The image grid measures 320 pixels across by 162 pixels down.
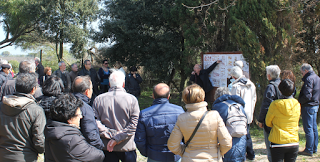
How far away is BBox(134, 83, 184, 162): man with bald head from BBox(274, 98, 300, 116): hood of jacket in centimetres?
137

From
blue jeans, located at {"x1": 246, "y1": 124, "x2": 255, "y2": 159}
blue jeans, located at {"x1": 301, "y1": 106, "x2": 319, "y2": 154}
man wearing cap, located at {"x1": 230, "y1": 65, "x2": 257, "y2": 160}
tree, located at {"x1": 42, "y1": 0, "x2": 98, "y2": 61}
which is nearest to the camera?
man wearing cap, located at {"x1": 230, "y1": 65, "x2": 257, "y2": 160}

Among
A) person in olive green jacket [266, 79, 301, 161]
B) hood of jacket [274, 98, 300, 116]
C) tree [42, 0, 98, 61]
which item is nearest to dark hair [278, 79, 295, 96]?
person in olive green jacket [266, 79, 301, 161]

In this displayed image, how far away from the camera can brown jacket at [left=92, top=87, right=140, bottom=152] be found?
115 inches

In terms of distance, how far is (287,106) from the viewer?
299 centimetres

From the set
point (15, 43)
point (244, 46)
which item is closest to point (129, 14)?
point (244, 46)

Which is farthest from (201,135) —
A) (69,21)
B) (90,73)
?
(69,21)

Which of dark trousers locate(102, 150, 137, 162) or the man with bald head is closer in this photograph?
the man with bald head

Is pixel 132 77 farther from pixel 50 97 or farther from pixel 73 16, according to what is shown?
pixel 73 16

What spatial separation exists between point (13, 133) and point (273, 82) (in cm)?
373

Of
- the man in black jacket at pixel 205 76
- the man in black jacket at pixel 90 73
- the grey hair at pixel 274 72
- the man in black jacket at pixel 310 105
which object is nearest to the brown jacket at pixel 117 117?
the grey hair at pixel 274 72

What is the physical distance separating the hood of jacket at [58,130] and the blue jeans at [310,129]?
423 centimetres

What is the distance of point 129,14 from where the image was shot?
8875 millimetres

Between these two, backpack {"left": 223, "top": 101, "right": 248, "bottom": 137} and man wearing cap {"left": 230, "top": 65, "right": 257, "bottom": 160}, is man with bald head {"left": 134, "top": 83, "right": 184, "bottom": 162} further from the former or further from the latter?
man wearing cap {"left": 230, "top": 65, "right": 257, "bottom": 160}

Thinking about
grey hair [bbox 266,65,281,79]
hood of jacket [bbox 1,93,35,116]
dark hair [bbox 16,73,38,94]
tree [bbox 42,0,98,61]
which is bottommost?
hood of jacket [bbox 1,93,35,116]
